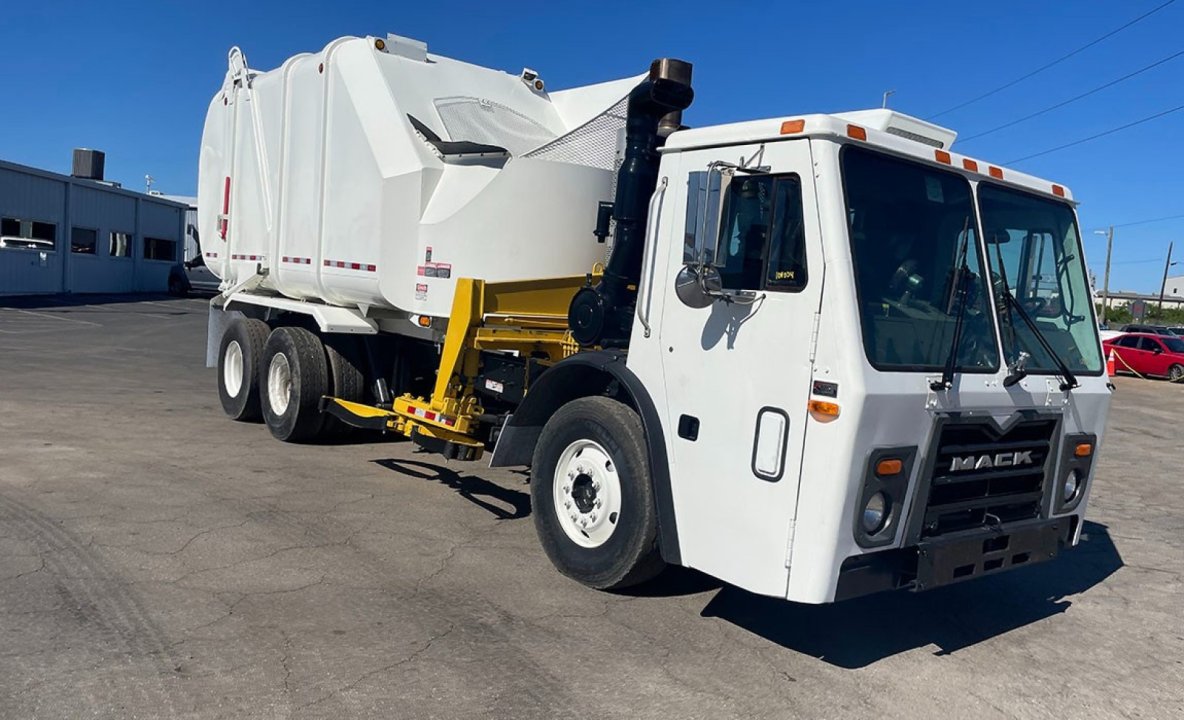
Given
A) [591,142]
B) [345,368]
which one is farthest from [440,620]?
[345,368]

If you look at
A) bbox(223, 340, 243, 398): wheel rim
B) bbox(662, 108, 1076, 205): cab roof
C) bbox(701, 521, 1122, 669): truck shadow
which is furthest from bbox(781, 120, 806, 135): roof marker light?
bbox(223, 340, 243, 398): wheel rim

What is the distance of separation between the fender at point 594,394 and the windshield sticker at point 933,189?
176cm

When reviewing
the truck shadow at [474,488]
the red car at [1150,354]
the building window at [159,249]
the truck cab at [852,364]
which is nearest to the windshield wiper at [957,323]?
the truck cab at [852,364]

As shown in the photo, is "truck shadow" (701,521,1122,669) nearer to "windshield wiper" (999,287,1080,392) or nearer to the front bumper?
the front bumper

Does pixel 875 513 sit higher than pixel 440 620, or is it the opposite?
pixel 875 513

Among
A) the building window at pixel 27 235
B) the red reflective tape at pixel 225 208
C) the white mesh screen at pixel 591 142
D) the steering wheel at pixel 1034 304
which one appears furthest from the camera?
the building window at pixel 27 235

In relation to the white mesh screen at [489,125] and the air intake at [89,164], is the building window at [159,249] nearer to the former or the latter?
the air intake at [89,164]

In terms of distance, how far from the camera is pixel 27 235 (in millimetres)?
31953

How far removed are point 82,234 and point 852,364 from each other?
36.8 meters

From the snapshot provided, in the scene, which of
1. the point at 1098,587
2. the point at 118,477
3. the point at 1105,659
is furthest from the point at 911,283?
the point at 118,477

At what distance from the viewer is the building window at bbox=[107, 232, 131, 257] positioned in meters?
37.1

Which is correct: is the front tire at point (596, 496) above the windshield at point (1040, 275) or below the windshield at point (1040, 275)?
below

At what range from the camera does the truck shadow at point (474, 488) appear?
24.3ft

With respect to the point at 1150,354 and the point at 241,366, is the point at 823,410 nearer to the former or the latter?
the point at 241,366
